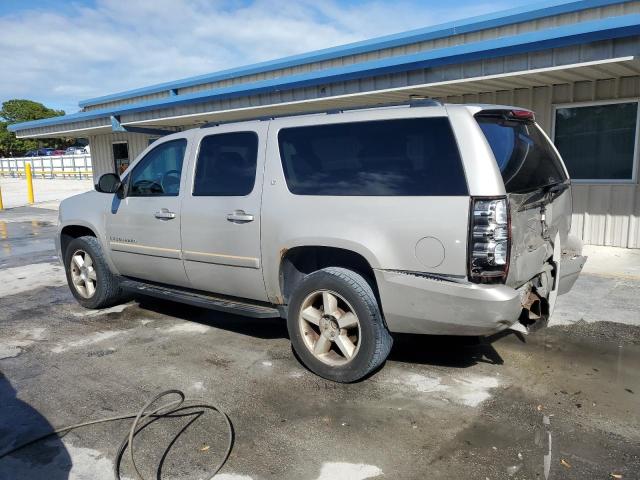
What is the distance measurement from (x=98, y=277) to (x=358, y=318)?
3.37m

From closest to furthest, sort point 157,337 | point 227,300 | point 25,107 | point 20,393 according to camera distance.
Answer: point 20,393
point 227,300
point 157,337
point 25,107

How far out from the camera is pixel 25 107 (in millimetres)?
83000

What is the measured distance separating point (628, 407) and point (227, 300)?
312 cm

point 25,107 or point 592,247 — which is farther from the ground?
point 25,107

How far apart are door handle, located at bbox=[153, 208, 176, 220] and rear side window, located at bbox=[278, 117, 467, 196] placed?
1.31 m

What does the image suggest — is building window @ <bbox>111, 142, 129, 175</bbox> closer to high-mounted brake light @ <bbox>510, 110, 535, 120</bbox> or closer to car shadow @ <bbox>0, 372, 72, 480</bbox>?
car shadow @ <bbox>0, 372, 72, 480</bbox>

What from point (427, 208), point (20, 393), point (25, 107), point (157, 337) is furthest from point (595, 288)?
point (25, 107)

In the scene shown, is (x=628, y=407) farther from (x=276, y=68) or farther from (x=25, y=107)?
(x=25, y=107)

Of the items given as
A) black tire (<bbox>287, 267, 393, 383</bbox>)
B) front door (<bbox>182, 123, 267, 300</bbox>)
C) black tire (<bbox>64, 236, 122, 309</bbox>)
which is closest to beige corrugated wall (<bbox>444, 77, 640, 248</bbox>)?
front door (<bbox>182, 123, 267, 300</bbox>)

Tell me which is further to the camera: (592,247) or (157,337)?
(592,247)

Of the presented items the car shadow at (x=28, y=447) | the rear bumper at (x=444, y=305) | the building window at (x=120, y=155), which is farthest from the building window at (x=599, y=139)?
the building window at (x=120, y=155)

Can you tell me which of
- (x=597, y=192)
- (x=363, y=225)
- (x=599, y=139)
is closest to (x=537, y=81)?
(x=599, y=139)

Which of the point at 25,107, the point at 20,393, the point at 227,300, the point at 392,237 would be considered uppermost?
the point at 25,107

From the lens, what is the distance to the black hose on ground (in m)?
2.95
